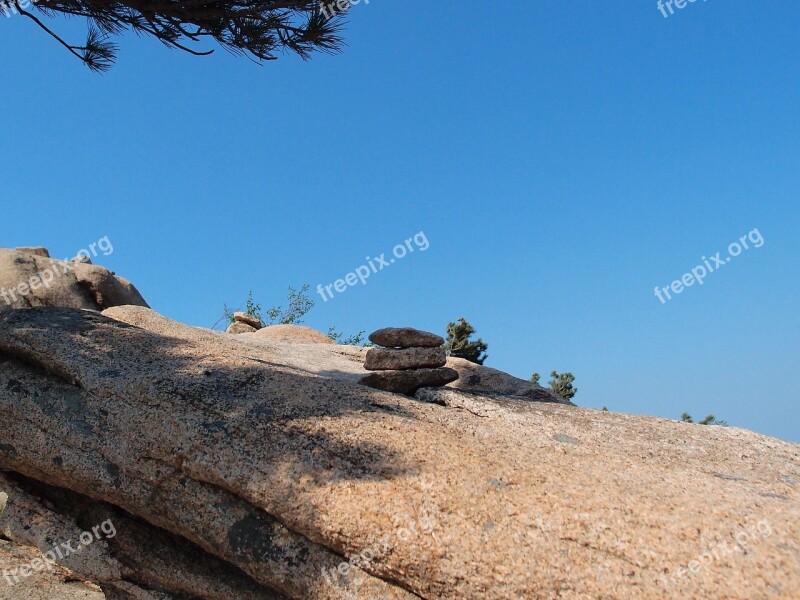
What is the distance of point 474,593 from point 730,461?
423cm

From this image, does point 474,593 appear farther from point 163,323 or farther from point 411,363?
point 163,323

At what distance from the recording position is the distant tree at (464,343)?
3027 centimetres

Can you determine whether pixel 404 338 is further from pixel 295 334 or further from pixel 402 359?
pixel 295 334

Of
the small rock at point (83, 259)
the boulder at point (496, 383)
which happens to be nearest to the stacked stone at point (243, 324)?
the small rock at point (83, 259)

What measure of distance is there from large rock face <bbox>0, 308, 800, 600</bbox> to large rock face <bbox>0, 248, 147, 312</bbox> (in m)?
8.85

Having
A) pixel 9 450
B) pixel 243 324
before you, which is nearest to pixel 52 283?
pixel 243 324

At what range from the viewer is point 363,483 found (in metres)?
4.97

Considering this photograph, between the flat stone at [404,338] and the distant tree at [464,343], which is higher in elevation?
the distant tree at [464,343]

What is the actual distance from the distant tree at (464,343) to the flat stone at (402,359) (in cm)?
2090

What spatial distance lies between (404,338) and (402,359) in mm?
387

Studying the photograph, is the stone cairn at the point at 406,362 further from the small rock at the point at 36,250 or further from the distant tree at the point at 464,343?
the distant tree at the point at 464,343

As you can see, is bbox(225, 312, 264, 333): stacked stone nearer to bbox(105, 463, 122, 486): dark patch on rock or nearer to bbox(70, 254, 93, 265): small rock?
bbox(70, 254, 93, 265): small rock

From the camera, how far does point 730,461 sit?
679cm

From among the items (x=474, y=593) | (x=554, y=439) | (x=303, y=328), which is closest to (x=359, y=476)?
(x=474, y=593)
